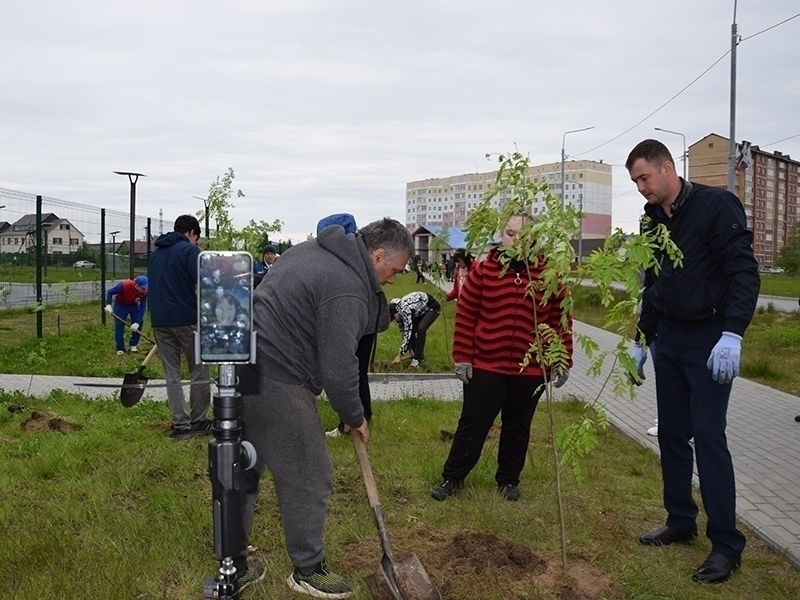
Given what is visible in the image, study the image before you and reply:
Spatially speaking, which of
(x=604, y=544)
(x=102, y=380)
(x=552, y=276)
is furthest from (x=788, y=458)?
(x=102, y=380)

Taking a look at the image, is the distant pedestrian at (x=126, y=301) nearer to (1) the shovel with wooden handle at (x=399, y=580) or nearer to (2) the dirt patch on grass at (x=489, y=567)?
(2) the dirt patch on grass at (x=489, y=567)

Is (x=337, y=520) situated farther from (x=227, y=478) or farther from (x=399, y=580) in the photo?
(x=227, y=478)

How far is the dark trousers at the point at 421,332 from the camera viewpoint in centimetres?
1062

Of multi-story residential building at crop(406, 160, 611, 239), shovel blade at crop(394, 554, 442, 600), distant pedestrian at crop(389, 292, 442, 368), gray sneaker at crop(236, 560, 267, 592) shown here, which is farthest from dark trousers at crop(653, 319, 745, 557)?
multi-story residential building at crop(406, 160, 611, 239)

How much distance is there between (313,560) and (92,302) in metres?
16.8

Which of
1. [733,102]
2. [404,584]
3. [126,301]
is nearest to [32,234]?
[126,301]

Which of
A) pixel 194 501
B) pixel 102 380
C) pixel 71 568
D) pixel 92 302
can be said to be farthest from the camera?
pixel 92 302

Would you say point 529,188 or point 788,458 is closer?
point 529,188

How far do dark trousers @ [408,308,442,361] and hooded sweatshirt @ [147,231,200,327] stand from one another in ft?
15.5

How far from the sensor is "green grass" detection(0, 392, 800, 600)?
11.4ft

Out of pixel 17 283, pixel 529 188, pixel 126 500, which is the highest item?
pixel 529 188

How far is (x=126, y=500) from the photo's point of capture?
186 inches

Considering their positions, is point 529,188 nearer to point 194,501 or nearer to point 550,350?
point 550,350

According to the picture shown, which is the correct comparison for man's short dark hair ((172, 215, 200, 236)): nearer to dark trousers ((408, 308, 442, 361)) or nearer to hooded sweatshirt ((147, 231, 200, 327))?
hooded sweatshirt ((147, 231, 200, 327))
